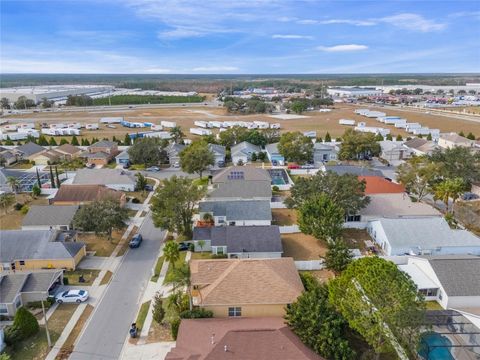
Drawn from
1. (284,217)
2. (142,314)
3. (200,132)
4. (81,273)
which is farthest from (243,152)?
(142,314)

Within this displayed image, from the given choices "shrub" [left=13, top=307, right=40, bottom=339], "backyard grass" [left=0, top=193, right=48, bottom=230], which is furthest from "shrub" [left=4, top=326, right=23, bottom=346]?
"backyard grass" [left=0, top=193, right=48, bottom=230]

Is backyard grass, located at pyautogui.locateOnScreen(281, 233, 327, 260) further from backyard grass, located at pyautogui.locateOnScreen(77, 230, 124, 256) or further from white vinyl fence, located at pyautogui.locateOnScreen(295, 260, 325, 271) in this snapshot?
backyard grass, located at pyautogui.locateOnScreen(77, 230, 124, 256)

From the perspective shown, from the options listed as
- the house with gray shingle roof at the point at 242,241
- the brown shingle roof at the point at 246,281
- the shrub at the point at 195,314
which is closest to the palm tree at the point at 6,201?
the house with gray shingle roof at the point at 242,241

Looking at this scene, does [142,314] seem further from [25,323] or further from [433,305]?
[433,305]

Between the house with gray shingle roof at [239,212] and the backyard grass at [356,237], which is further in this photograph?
the house with gray shingle roof at [239,212]

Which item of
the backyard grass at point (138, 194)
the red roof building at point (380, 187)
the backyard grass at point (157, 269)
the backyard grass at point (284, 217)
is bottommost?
the backyard grass at point (138, 194)

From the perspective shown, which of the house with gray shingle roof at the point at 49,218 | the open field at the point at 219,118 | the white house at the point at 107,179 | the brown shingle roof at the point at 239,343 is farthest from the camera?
the open field at the point at 219,118

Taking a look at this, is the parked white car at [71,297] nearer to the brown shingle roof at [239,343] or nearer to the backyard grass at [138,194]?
the brown shingle roof at [239,343]
